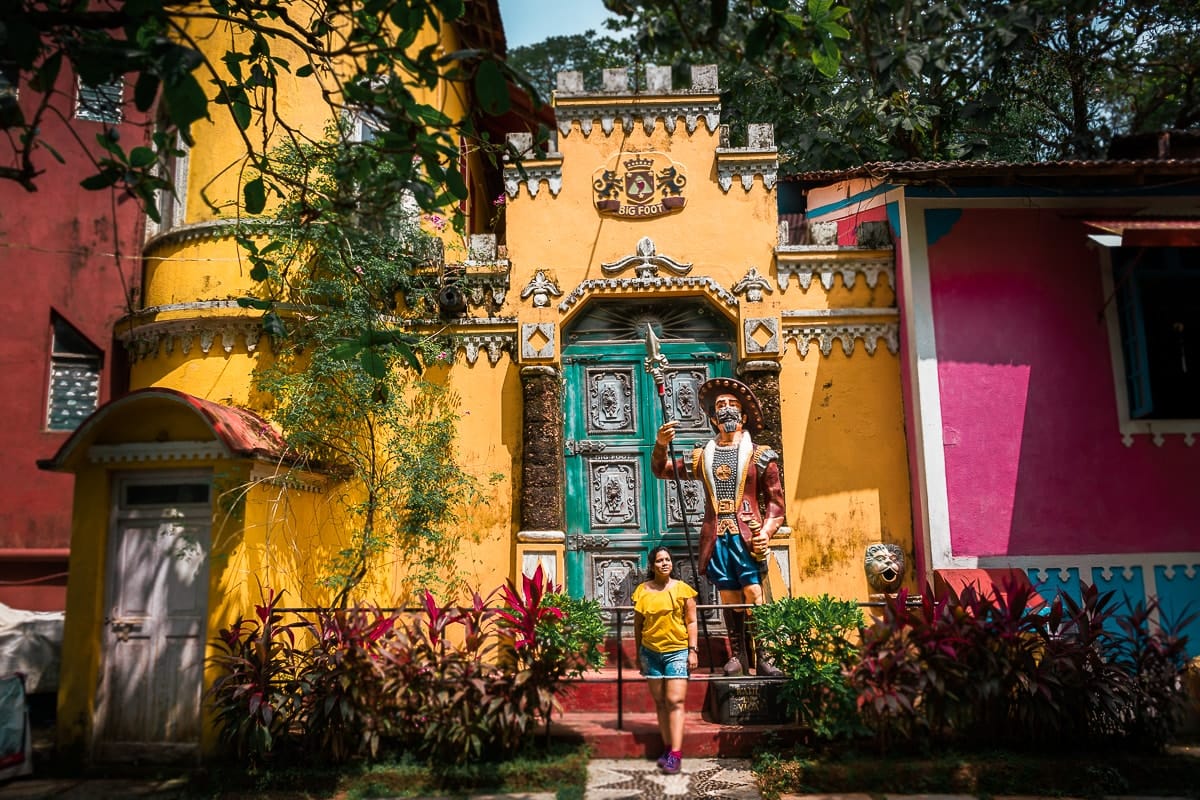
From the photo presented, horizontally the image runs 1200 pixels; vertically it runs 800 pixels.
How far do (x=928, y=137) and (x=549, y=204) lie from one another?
757cm

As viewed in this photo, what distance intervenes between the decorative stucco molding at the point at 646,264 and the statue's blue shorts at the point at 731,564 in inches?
122

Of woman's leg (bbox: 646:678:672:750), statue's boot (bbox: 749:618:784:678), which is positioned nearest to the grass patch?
woman's leg (bbox: 646:678:672:750)

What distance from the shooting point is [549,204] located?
1005 centimetres

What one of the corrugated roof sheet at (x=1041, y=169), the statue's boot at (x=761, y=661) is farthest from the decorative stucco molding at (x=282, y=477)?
the corrugated roof sheet at (x=1041, y=169)

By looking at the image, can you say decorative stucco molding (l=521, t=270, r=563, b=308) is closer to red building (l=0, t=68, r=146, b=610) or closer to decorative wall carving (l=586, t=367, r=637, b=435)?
decorative wall carving (l=586, t=367, r=637, b=435)

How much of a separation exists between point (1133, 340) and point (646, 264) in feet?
16.1

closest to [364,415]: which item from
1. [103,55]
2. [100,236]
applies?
[103,55]

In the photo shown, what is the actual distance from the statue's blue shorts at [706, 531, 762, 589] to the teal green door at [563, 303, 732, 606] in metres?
1.23

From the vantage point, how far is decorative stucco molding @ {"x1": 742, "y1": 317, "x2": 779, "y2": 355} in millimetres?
9578

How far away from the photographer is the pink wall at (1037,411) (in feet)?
29.8

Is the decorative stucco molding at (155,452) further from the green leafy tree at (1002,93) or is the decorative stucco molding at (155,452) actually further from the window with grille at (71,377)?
the green leafy tree at (1002,93)

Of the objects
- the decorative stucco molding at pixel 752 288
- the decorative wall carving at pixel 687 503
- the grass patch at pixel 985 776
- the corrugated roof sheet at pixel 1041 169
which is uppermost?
the corrugated roof sheet at pixel 1041 169

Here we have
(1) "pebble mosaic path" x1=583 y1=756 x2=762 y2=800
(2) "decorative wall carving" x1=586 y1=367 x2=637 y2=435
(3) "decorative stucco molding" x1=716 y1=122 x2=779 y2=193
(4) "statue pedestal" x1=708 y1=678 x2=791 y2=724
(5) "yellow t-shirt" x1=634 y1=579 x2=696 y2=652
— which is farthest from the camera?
(3) "decorative stucco molding" x1=716 y1=122 x2=779 y2=193

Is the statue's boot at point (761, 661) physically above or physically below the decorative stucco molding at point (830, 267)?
below
